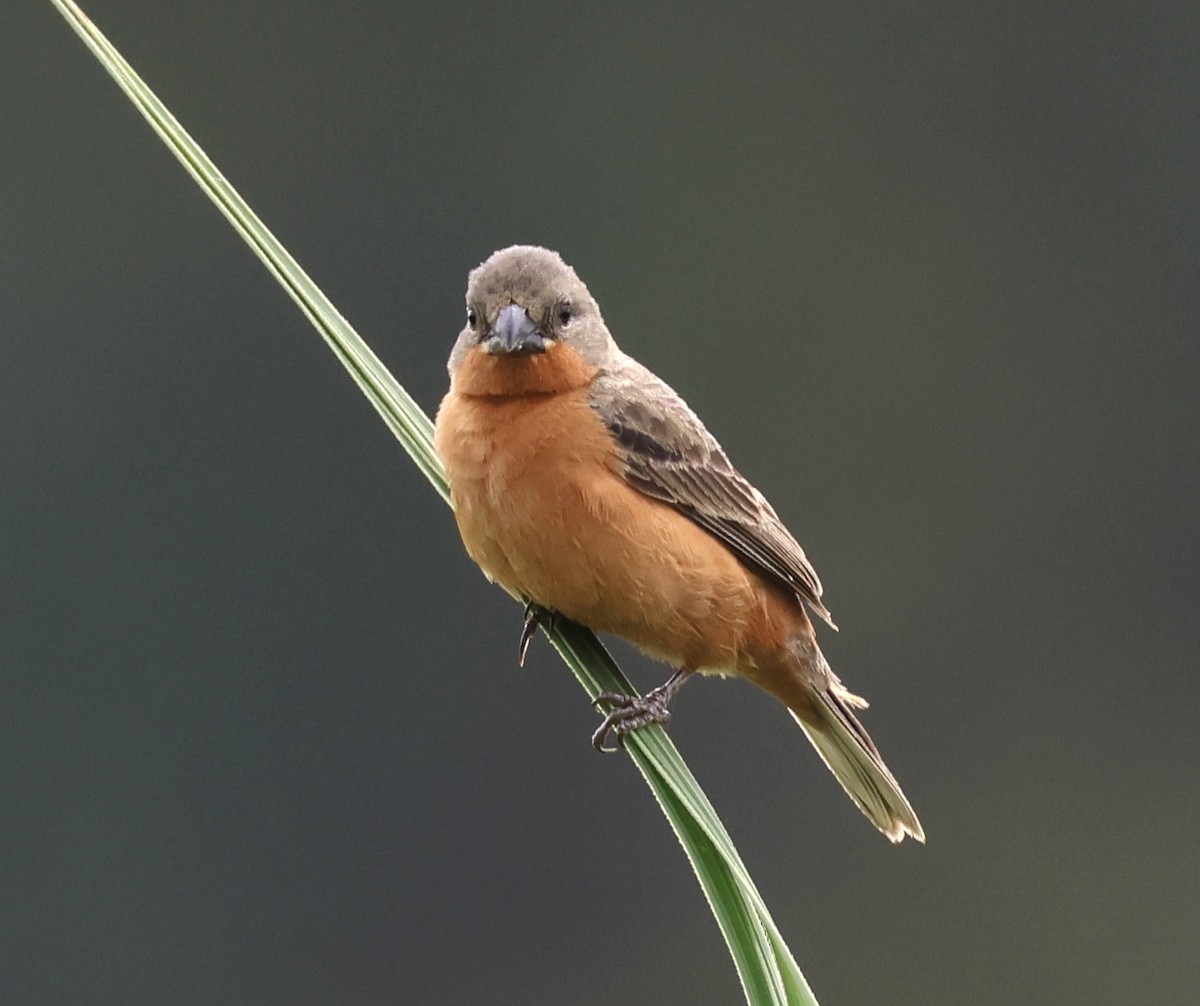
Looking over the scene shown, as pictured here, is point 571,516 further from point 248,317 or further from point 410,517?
point 248,317

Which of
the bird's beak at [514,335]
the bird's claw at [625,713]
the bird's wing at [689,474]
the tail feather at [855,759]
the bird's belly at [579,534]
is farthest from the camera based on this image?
the tail feather at [855,759]

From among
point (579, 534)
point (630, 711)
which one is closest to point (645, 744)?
point (630, 711)

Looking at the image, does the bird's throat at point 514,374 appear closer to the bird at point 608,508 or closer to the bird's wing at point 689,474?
the bird at point 608,508

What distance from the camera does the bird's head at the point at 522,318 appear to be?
4.73 m

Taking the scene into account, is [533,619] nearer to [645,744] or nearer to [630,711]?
[630,711]

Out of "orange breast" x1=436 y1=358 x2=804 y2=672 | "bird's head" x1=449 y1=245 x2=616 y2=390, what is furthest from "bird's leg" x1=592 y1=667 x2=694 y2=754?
"bird's head" x1=449 y1=245 x2=616 y2=390

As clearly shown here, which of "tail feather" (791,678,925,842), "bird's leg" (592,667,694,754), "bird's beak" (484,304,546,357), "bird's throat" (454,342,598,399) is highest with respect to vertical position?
"bird's beak" (484,304,546,357)

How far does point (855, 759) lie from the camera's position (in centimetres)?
536

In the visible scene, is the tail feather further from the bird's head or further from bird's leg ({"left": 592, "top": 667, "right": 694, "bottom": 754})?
the bird's head

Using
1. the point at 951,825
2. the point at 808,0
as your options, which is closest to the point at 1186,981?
the point at 951,825

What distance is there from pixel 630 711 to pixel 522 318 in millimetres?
1211

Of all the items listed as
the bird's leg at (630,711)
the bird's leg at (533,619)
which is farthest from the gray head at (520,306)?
the bird's leg at (630,711)

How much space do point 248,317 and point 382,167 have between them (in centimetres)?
277

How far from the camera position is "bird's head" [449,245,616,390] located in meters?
4.73
